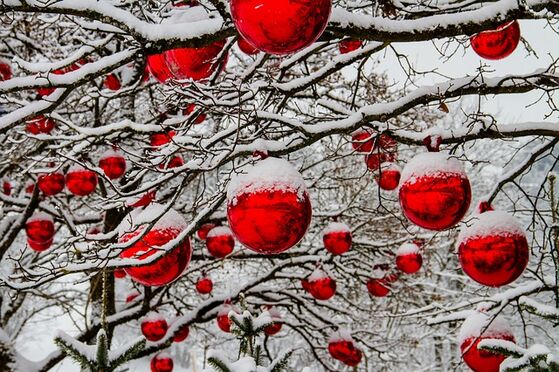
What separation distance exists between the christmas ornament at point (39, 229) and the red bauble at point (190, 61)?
3.61 m

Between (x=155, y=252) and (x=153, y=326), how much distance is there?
374cm

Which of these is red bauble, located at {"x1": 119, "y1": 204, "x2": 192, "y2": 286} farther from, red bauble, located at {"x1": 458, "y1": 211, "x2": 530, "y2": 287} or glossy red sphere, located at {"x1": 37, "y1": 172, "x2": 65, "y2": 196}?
glossy red sphere, located at {"x1": 37, "y1": 172, "x2": 65, "y2": 196}

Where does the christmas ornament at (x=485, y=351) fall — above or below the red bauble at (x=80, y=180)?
below

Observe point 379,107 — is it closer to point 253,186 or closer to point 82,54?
point 253,186

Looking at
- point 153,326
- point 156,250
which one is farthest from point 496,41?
point 153,326

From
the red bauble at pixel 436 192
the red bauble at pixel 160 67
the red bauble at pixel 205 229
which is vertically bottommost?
the red bauble at pixel 436 192

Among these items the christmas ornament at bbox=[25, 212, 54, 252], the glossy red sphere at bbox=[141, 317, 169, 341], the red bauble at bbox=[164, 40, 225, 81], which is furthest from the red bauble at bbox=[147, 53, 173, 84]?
the glossy red sphere at bbox=[141, 317, 169, 341]

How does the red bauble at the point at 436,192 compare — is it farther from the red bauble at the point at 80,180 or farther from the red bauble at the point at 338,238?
the red bauble at the point at 80,180

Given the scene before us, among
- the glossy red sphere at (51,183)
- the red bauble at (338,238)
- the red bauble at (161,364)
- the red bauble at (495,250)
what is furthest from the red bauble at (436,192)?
the red bauble at (161,364)

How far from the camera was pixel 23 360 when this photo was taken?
6059 millimetres

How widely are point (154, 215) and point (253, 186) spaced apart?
0.74m

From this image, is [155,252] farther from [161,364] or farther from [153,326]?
[161,364]

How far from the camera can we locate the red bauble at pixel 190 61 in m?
2.65

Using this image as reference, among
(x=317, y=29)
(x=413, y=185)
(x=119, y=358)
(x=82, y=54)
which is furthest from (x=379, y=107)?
(x=119, y=358)
